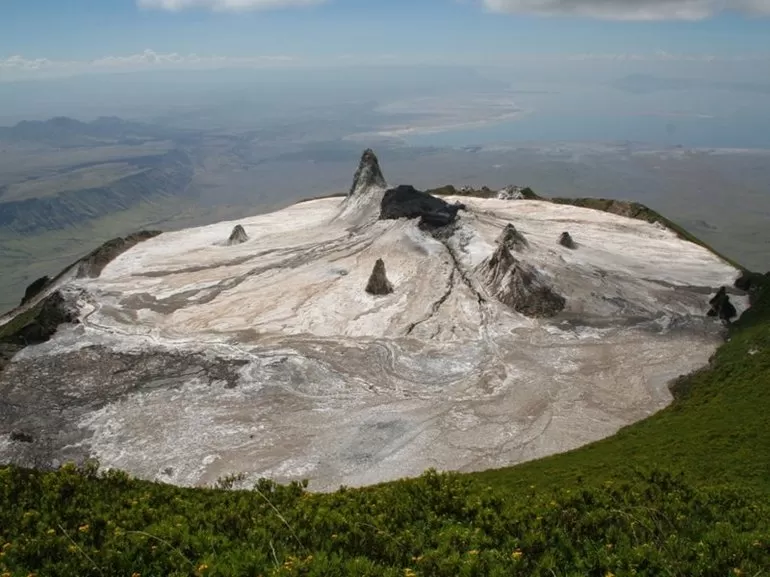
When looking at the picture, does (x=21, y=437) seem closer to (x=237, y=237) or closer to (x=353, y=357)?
(x=353, y=357)

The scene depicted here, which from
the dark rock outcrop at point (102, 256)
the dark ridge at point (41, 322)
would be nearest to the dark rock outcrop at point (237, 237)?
the dark rock outcrop at point (102, 256)

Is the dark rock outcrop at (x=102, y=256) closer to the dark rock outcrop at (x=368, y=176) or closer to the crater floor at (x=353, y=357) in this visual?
the crater floor at (x=353, y=357)

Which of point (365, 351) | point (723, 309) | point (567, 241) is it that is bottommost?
point (365, 351)

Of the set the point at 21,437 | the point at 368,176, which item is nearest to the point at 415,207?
the point at 368,176

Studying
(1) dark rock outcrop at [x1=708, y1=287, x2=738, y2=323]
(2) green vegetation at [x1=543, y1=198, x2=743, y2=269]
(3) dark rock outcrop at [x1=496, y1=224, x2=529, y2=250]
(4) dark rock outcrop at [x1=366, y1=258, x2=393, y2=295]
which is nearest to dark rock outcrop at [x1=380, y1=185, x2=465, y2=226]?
(3) dark rock outcrop at [x1=496, y1=224, x2=529, y2=250]

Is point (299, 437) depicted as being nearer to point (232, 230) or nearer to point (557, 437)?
point (557, 437)

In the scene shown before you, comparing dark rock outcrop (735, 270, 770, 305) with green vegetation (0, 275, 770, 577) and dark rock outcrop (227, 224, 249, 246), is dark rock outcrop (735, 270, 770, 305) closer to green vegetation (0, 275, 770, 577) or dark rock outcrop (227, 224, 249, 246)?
green vegetation (0, 275, 770, 577)

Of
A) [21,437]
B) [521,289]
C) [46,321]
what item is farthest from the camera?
A: [521,289]

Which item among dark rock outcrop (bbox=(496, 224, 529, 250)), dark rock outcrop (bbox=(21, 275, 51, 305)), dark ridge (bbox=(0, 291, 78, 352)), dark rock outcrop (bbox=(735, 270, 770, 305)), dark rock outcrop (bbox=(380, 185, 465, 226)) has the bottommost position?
dark rock outcrop (bbox=(21, 275, 51, 305))
